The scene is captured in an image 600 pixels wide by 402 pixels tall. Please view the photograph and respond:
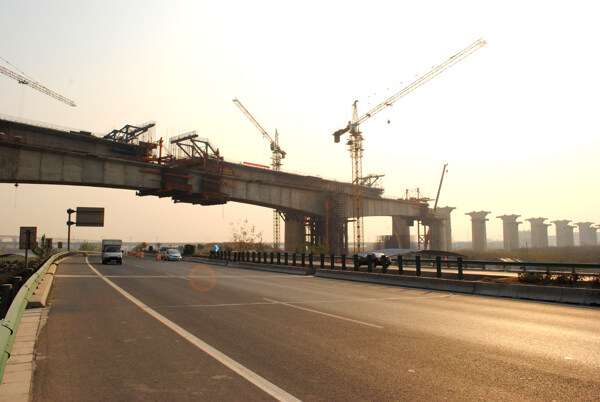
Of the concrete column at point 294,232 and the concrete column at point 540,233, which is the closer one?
the concrete column at point 294,232

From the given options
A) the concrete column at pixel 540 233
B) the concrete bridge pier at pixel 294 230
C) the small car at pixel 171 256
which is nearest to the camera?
the small car at pixel 171 256

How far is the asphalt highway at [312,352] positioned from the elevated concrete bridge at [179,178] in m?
36.4

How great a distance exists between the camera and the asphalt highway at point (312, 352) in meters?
4.94

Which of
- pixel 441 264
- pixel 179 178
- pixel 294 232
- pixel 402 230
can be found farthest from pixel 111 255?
pixel 402 230

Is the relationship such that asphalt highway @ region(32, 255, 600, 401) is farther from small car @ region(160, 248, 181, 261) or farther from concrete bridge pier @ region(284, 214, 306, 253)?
concrete bridge pier @ region(284, 214, 306, 253)

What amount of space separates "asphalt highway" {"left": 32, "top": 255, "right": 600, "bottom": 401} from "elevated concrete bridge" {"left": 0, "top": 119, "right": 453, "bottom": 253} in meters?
36.4

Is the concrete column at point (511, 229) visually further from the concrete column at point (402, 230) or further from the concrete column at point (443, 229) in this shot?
the concrete column at point (402, 230)

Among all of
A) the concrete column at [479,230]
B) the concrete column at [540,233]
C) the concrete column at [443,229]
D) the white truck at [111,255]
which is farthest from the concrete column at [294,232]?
the concrete column at [540,233]

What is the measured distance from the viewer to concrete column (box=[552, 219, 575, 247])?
148 metres

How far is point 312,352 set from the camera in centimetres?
662

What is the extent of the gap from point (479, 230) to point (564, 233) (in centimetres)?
5214

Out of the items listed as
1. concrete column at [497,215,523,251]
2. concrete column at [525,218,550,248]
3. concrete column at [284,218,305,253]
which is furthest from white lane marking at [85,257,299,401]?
concrete column at [525,218,550,248]

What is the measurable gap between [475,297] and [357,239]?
7661 cm

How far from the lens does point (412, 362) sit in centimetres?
609
